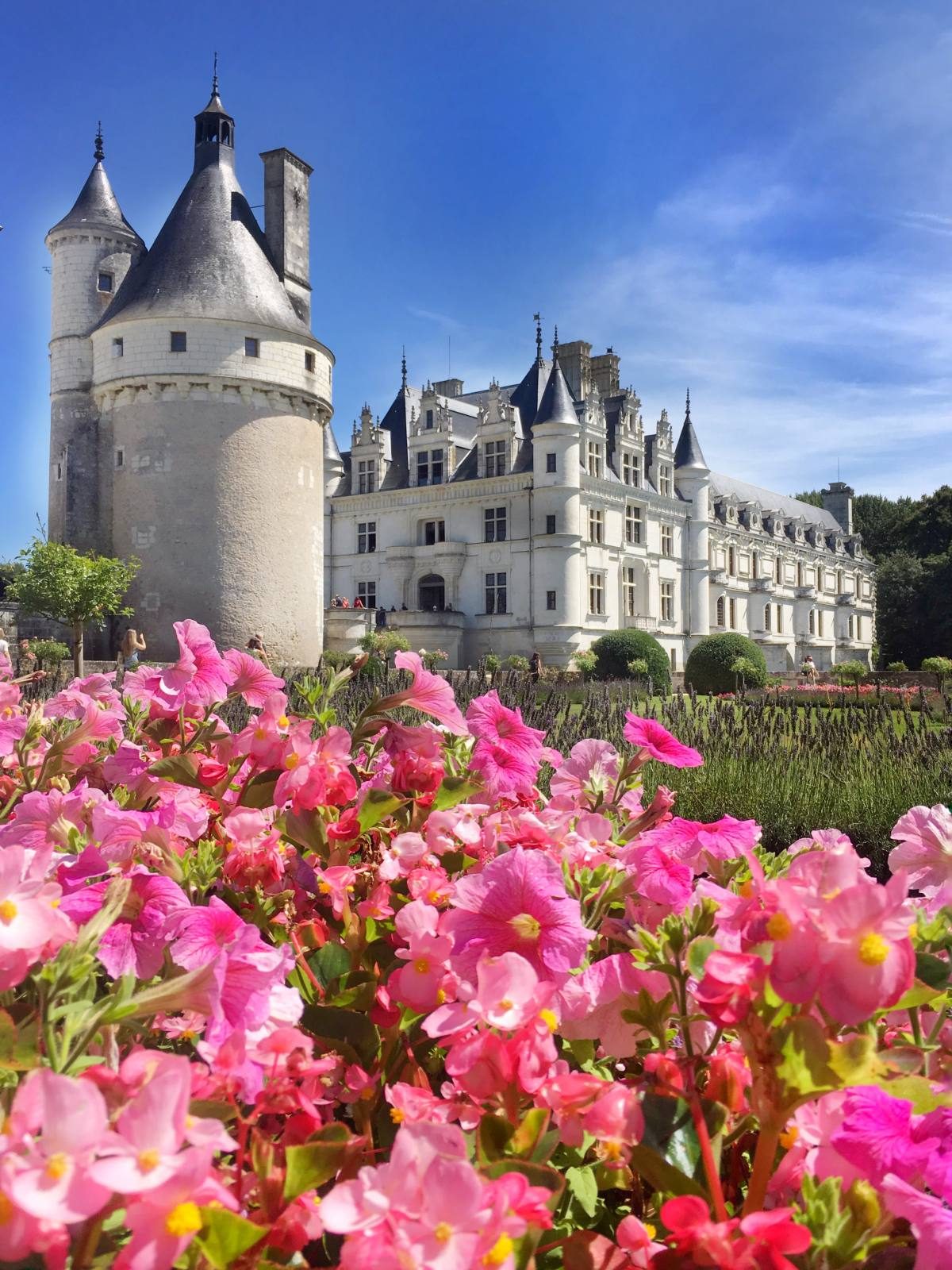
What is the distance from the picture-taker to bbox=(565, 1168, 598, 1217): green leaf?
944mm

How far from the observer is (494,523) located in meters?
36.7

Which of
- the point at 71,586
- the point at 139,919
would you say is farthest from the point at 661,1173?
the point at 71,586

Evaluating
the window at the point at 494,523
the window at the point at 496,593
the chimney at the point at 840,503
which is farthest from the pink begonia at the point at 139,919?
the chimney at the point at 840,503

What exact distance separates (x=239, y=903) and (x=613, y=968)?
64cm

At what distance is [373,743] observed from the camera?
1.88 metres

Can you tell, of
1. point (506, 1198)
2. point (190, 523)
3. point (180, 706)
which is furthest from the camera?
point (190, 523)

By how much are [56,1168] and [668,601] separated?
4167cm

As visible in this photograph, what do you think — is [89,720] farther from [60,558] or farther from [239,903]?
[60,558]

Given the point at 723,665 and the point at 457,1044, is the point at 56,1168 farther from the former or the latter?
the point at 723,665

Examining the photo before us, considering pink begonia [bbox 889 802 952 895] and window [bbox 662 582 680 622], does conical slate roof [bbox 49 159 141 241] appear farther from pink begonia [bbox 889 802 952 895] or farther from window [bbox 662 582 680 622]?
pink begonia [bbox 889 802 952 895]

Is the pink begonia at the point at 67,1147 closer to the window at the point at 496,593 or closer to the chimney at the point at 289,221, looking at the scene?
the chimney at the point at 289,221

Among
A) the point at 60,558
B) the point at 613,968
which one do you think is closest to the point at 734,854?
the point at 613,968

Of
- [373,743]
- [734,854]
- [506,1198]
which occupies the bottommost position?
[506,1198]

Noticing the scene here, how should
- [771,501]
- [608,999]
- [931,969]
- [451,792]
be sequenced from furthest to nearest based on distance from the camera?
[771,501]
[451,792]
[608,999]
[931,969]
